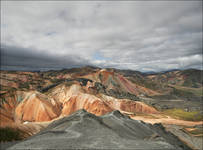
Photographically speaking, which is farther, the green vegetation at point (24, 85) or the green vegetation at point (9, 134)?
the green vegetation at point (24, 85)

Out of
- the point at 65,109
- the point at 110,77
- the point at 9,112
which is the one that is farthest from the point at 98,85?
the point at 9,112

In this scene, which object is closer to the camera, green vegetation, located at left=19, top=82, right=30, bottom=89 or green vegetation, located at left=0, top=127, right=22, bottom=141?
green vegetation, located at left=0, top=127, right=22, bottom=141

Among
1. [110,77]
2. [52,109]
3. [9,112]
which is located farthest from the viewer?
[110,77]

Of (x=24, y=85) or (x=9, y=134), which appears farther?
(x=24, y=85)

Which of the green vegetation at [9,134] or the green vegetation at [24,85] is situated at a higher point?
the green vegetation at [24,85]

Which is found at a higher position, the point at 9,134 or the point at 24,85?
the point at 24,85

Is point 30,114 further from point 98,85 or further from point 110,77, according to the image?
point 110,77

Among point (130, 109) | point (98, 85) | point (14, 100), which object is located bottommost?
point (130, 109)

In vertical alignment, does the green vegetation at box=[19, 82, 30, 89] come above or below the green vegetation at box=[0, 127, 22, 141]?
above
